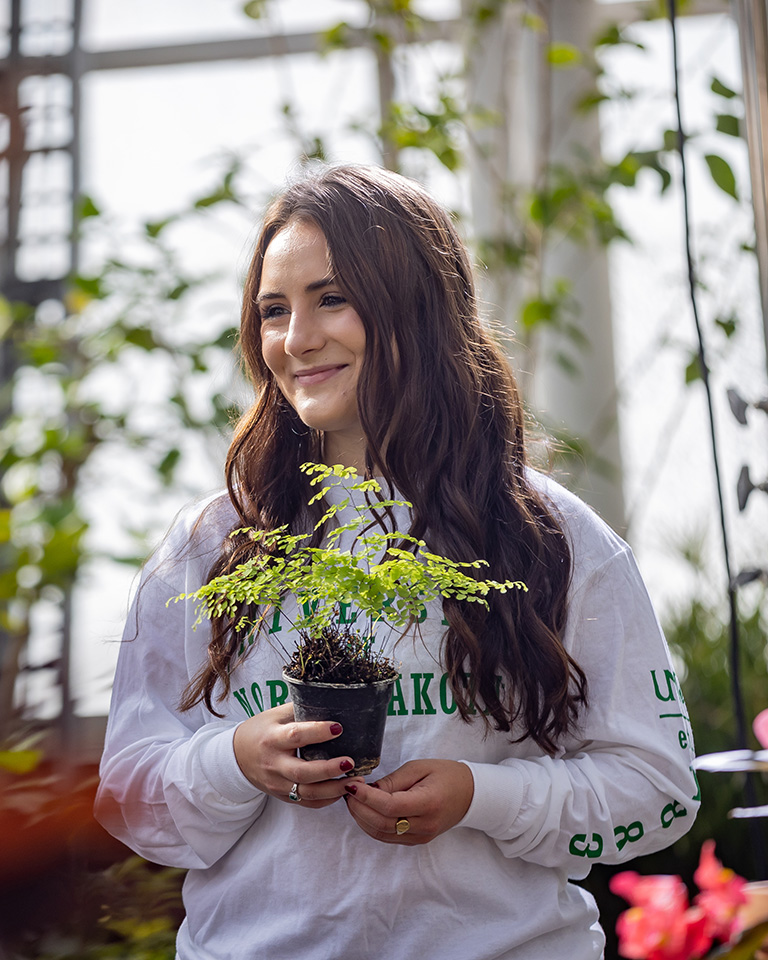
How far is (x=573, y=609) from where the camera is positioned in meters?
1.15

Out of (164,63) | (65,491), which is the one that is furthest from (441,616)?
(164,63)

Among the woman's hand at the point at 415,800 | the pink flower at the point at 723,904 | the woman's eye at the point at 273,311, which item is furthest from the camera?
the woman's eye at the point at 273,311

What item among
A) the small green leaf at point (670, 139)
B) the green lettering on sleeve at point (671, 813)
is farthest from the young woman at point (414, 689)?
the small green leaf at point (670, 139)

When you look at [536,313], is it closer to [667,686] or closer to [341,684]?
[667,686]

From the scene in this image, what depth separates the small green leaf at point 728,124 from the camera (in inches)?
74.9

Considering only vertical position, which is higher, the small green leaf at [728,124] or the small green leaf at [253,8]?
the small green leaf at [253,8]

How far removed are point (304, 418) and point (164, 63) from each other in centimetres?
228

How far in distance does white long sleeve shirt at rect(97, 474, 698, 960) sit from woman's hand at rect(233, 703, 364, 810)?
0.14 ft

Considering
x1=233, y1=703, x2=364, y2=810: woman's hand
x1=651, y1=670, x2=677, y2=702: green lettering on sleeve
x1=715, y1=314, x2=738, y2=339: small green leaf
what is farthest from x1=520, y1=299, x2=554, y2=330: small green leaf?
x1=233, y1=703, x2=364, y2=810: woman's hand

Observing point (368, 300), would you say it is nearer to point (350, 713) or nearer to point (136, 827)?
point (350, 713)

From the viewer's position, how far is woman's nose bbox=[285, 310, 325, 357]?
111 centimetres

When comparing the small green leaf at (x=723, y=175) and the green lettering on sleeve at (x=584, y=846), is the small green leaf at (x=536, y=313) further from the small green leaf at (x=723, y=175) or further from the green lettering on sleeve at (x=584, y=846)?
the green lettering on sleeve at (x=584, y=846)

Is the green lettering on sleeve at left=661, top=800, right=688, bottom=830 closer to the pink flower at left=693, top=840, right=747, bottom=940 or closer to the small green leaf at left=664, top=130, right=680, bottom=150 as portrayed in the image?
the pink flower at left=693, top=840, right=747, bottom=940

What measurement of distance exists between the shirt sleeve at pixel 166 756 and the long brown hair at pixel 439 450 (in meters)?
0.07
